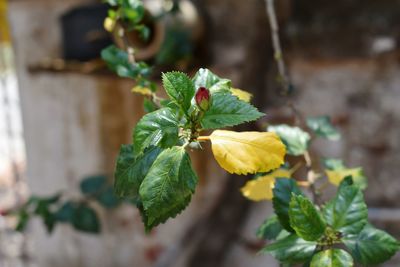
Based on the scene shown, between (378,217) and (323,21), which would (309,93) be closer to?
(323,21)

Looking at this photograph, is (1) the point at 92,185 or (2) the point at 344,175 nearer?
(2) the point at 344,175

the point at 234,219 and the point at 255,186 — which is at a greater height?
the point at 255,186

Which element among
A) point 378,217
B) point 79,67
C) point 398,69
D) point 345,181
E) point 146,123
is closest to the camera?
point 146,123

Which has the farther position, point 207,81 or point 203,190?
point 203,190

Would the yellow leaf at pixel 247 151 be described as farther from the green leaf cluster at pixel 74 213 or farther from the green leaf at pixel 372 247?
the green leaf cluster at pixel 74 213

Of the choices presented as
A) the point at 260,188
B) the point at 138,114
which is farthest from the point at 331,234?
the point at 138,114

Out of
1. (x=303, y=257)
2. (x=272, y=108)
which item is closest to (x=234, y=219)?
(x=272, y=108)

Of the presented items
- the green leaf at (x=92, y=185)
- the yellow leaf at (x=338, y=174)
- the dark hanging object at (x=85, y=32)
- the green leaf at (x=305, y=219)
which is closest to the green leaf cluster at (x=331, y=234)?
the green leaf at (x=305, y=219)

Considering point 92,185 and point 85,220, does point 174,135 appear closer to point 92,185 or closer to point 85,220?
point 85,220
